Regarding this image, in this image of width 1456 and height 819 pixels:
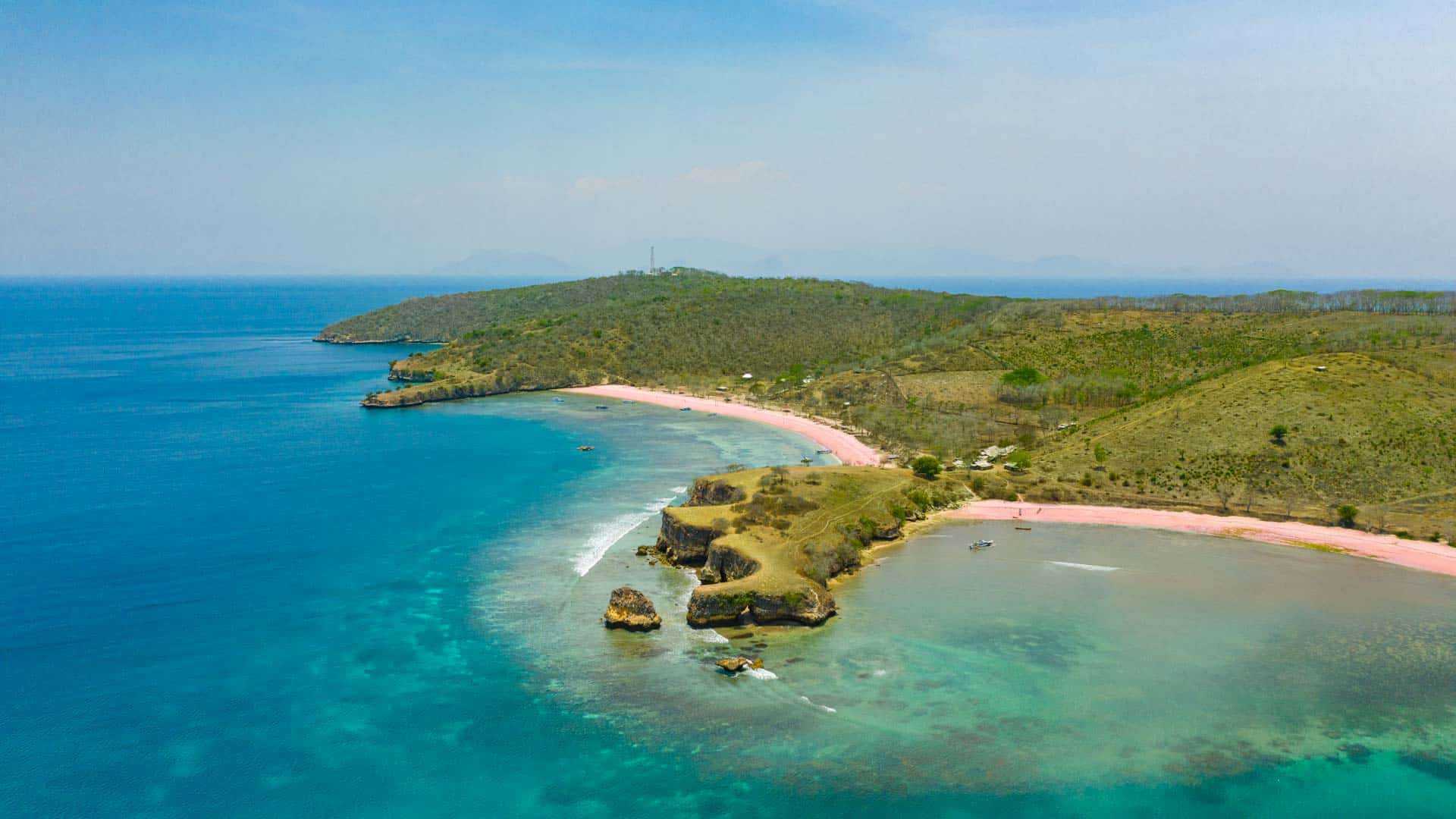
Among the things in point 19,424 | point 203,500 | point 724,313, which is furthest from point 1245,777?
point 724,313

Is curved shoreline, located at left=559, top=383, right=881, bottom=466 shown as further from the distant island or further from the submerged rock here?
the submerged rock

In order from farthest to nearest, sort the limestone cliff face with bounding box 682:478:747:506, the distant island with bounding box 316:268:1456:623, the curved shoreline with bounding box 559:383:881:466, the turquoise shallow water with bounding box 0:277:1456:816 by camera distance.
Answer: the curved shoreline with bounding box 559:383:881:466
the distant island with bounding box 316:268:1456:623
the limestone cliff face with bounding box 682:478:747:506
the turquoise shallow water with bounding box 0:277:1456:816

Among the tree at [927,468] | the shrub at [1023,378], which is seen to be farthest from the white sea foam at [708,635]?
the shrub at [1023,378]

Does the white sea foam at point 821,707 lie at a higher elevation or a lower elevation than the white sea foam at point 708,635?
lower

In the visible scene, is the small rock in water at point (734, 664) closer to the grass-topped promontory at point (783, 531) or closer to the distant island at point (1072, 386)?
the grass-topped promontory at point (783, 531)

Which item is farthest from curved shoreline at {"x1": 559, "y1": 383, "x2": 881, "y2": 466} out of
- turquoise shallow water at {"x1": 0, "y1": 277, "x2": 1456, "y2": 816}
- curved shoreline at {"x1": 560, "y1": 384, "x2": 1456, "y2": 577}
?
turquoise shallow water at {"x1": 0, "y1": 277, "x2": 1456, "y2": 816}

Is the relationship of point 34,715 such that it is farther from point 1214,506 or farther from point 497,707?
point 1214,506
